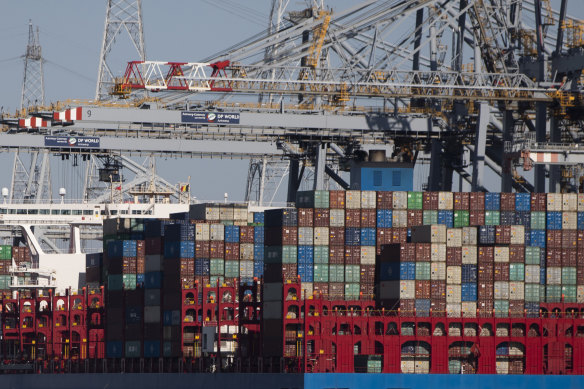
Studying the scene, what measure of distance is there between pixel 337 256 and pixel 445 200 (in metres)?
5.55

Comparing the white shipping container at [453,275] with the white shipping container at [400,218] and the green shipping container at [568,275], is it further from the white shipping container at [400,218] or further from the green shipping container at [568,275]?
the green shipping container at [568,275]

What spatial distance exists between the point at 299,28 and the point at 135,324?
1989 centimetres

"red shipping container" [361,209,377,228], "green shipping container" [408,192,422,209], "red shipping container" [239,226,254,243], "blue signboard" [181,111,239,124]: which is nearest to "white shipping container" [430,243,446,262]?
"red shipping container" [361,209,377,228]

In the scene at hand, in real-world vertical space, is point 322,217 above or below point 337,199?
below

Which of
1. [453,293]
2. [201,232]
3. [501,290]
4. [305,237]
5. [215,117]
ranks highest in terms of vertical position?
[215,117]

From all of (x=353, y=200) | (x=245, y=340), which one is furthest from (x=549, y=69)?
(x=245, y=340)

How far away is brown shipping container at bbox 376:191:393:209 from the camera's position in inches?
2685

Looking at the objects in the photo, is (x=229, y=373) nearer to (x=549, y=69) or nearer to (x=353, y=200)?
(x=353, y=200)

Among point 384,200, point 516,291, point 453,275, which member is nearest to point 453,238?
point 453,275

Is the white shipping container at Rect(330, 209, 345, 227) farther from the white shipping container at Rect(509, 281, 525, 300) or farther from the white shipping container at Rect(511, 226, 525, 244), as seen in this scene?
the white shipping container at Rect(509, 281, 525, 300)

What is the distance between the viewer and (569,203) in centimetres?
6869

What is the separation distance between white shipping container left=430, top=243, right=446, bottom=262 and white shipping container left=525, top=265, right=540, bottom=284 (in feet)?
12.9

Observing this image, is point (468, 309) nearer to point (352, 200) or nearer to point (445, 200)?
point (445, 200)

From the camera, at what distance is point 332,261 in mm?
67125
